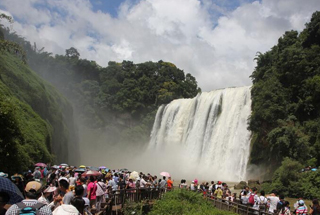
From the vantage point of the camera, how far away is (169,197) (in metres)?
14.3

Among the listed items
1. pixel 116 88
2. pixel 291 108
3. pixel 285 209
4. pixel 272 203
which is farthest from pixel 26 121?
pixel 116 88

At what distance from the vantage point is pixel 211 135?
34.1 metres

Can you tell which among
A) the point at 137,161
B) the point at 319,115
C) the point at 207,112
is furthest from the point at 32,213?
the point at 137,161

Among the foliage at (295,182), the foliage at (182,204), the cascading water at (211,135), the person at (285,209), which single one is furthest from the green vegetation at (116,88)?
the person at (285,209)

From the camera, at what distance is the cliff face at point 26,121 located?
13.4 metres

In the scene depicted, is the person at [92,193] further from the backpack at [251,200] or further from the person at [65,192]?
the backpack at [251,200]

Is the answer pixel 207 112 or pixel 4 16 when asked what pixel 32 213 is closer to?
pixel 4 16

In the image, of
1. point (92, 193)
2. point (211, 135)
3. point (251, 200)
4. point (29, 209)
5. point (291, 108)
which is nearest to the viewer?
point (29, 209)

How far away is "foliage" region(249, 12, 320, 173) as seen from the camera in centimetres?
2236

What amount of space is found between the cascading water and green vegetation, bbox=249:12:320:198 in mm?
2204

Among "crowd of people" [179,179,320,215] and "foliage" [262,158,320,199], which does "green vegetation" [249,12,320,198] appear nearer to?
"foliage" [262,158,320,199]

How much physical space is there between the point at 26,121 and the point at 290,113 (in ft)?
66.4

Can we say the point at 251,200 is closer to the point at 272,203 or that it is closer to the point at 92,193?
the point at 272,203

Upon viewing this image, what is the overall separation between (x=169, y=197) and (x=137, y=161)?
37.7 m
